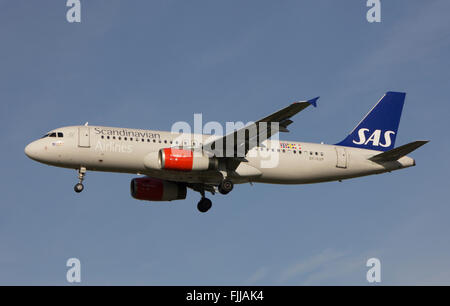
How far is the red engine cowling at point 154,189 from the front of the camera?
4916 cm

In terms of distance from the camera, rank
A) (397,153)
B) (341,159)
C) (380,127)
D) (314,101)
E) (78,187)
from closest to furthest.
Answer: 1. (314,101)
2. (78,187)
3. (397,153)
4. (341,159)
5. (380,127)

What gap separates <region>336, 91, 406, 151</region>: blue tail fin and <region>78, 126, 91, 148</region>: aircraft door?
1809cm

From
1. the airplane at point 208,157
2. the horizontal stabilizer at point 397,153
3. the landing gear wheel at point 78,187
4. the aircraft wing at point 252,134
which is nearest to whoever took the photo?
the aircraft wing at point 252,134

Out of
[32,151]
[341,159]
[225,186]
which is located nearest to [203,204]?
[225,186]

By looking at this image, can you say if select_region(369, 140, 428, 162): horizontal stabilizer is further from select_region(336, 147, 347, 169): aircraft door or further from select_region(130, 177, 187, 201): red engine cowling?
select_region(130, 177, 187, 201): red engine cowling

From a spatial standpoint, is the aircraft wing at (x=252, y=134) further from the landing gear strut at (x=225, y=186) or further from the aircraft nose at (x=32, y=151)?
the aircraft nose at (x=32, y=151)

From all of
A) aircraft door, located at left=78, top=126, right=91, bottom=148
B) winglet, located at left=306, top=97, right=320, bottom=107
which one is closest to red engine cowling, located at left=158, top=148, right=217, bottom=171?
aircraft door, located at left=78, top=126, right=91, bottom=148

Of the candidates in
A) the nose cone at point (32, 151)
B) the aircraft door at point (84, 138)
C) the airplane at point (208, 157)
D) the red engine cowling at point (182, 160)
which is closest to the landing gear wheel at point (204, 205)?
the airplane at point (208, 157)

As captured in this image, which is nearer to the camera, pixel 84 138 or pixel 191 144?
pixel 84 138

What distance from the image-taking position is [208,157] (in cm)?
4444

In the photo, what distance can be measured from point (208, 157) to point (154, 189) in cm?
657

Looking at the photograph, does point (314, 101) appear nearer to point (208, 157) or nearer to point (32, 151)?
point (208, 157)

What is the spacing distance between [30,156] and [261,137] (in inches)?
565

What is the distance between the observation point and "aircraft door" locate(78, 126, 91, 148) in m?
43.9
